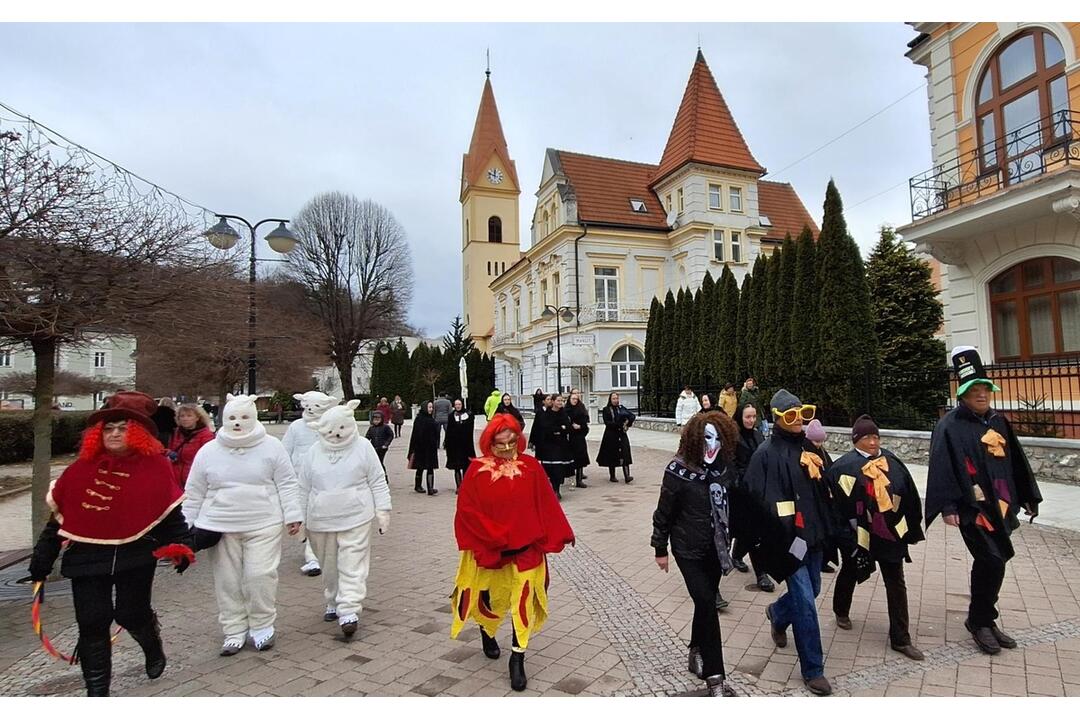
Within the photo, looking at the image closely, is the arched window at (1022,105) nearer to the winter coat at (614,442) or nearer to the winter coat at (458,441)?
the winter coat at (614,442)

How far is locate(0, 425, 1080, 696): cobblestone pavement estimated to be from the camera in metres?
3.57

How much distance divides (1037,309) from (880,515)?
12.3 metres

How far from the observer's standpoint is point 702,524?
3.49 metres

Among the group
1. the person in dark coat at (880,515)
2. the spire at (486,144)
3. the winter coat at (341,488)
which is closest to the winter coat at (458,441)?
the winter coat at (341,488)

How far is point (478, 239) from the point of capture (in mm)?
54812

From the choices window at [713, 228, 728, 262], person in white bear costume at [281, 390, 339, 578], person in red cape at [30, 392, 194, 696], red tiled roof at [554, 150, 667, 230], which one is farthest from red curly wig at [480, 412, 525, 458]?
window at [713, 228, 728, 262]

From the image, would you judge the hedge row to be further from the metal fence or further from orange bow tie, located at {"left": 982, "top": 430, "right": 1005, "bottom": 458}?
orange bow tie, located at {"left": 982, "top": 430, "right": 1005, "bottom": 458}

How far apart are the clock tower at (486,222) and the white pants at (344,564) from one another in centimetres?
4913

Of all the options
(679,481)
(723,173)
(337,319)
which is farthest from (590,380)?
(679,481)

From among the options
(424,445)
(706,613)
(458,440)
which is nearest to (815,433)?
(706,613)

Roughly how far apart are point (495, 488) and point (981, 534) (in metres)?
3.08

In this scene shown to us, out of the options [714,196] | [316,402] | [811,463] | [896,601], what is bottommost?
[896,601]

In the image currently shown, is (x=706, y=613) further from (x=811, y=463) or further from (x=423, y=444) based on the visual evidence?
(x=423, y=444)

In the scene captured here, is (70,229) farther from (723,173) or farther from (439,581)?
(723,173)
